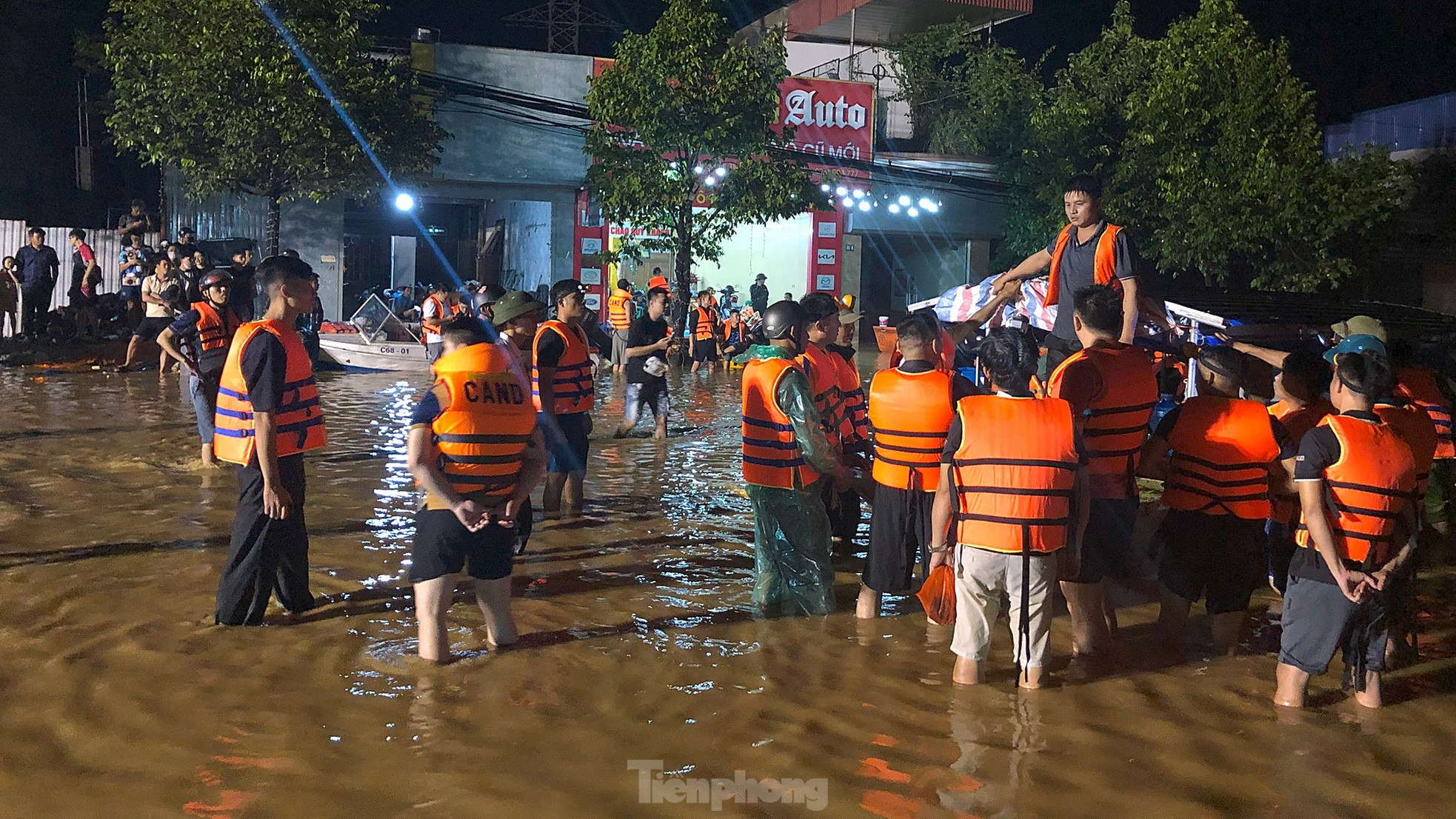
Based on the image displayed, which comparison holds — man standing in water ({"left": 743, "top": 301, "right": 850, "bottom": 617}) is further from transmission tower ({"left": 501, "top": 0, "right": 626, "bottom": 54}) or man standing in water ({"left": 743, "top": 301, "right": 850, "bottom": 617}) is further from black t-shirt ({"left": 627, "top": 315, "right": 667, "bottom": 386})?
transmission tower ({"left": 501, "top": 0, "right": 626, "bottom": 54})

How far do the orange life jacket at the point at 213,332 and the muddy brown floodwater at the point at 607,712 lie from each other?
1691 millimetres

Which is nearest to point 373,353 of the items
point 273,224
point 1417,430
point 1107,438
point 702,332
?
point 273,224

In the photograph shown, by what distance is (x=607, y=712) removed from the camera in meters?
5.12

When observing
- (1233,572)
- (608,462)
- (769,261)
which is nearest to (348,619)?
(1233,572)

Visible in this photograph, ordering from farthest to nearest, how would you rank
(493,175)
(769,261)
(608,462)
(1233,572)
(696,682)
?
(769,261), (493,175), (608,462), (1233,572), (696,682)

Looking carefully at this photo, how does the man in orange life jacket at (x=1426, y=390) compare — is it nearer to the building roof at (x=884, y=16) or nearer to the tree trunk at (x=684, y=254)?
the tree trunk at (x=684, y=254)

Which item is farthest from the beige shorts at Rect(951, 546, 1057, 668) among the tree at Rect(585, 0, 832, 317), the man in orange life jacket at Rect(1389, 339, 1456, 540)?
the tree at Rect(585, 0, 832, 317)

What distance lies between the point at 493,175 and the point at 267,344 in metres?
23.4

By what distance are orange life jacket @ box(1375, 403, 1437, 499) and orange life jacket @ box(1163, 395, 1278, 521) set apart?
51 centimetres

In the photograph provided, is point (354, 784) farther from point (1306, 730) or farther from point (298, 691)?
point (1306, 730)

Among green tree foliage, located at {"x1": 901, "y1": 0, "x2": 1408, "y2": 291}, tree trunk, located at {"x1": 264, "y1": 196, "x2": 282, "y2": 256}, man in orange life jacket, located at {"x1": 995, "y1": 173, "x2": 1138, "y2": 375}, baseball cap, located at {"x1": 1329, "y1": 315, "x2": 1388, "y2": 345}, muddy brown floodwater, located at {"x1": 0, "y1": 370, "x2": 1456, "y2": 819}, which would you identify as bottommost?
muddy brown floodwater, located at {"x1": 0, "y1": 370, "x2": 1456, "y2": 819}

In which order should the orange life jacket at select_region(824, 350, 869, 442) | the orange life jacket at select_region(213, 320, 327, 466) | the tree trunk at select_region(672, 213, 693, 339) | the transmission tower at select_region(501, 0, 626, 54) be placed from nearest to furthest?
the orange life jacket at select_region(213, 320, 327, 466)
the orange life jacket at select_region(824, 350, 869, 442)
the tree trunk at select_region(672, 213, 693, 339)
the transmission tower at select_region(501, 0, 626, 54)

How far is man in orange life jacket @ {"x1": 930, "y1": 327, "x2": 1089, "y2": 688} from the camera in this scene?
501 cm

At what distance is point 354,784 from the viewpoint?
4324mm
